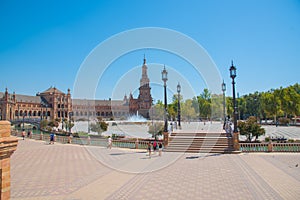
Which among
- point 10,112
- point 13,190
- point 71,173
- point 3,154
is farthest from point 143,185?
point 10,112

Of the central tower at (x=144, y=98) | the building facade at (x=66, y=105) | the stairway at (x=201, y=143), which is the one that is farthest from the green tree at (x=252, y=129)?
the building facade at (x=66, y=105)

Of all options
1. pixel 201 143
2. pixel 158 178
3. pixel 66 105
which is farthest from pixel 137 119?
pixel 158 178

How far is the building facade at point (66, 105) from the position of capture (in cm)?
10016

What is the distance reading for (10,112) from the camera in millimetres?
87062

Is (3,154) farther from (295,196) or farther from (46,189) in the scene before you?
(295,196)

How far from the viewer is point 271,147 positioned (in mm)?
17516

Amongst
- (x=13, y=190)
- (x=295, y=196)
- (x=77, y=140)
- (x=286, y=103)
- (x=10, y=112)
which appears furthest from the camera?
(x=10, y=112)

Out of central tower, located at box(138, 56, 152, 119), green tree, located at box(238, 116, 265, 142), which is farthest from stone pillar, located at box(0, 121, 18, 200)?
central tower, located at box(138, 56, 152, 119)

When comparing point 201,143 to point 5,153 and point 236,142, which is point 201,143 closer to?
point 236,142

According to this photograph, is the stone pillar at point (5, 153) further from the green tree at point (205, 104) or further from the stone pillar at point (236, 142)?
the green tree at point (205, 104)

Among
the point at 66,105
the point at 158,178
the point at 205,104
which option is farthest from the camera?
the point at 66,105

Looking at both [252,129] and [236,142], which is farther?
[252,129]

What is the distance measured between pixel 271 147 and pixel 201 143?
543 cm

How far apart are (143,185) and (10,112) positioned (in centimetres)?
9486
